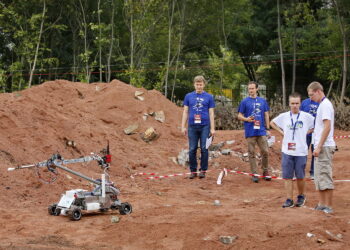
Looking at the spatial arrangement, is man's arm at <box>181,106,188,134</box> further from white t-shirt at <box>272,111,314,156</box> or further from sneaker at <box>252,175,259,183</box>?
white t-shirt at <box>272,111,314,156</box>

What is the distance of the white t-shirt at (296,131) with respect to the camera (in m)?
7.94

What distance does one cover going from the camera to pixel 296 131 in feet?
26.1

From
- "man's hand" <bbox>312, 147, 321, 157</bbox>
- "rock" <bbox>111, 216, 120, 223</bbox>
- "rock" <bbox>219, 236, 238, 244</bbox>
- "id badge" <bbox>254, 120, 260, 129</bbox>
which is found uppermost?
"id badge" <bbox>254, 120, 260, 129</bbox>

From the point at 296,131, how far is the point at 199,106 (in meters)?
3.23

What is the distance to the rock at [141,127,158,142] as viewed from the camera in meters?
15.0

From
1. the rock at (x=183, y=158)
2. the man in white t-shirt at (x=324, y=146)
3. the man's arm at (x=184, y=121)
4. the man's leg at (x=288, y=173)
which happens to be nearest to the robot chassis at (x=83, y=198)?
the man's leg at (x=288, y=173)

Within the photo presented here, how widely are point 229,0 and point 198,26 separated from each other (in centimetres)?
210

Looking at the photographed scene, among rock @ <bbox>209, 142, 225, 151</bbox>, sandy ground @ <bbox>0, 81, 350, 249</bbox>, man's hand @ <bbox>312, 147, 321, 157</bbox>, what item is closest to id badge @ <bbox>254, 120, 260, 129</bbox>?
sandy ground @ <bbox>0, 81, 350, 249</bbox>

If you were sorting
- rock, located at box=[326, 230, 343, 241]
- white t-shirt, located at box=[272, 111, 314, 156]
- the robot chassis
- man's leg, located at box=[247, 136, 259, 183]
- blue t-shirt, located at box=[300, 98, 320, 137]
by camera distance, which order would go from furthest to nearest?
1. man's leg, located at box=[247, 136, 259, 183]
2. blue t-shirt, located at box=[300, 98, 320, 137]
3. white t-shirt, located at box=[272, 111, 314, 156]
4. the robot chassis
5. rock, located at box=[326, 230, 343, 241]

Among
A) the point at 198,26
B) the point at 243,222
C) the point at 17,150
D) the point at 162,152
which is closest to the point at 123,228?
the point at 243,222

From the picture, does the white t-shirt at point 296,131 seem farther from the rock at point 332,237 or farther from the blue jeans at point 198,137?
the blue jeans at point 198,137

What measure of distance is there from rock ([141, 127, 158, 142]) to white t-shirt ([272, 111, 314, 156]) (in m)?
7.28

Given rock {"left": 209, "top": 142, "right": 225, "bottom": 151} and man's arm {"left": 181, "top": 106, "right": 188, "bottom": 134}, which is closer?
man's arm {"left": 181, "top": 106, "right": 188, "bottom": 134}

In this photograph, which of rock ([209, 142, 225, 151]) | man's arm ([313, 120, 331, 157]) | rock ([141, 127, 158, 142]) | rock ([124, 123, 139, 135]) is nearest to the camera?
man's arm ([313, 120, 331, 157])
